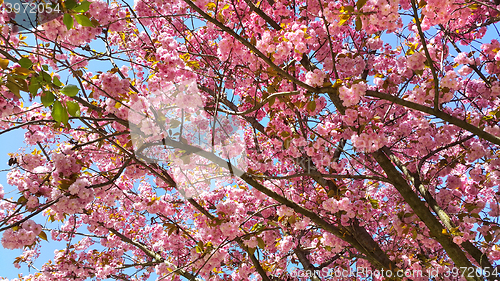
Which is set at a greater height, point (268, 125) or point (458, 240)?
point (268, 125)

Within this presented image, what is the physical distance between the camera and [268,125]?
4426mm

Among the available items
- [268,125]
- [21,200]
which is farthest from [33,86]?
[268,125]

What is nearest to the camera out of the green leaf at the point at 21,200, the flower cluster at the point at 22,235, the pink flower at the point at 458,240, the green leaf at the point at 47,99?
the green leaf at the point at 47,99

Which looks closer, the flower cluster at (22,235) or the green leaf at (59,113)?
the green leaf at (59,113)

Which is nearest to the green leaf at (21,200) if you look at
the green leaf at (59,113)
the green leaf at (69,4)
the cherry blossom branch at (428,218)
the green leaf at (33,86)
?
the green leaf at (33,86)

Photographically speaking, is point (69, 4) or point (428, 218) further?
point (428, 218)

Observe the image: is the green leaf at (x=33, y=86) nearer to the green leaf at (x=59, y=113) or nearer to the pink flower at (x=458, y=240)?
the green leaf at (x=59, y=113)

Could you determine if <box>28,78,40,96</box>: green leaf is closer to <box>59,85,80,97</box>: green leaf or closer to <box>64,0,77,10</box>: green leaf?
<box>59,85,80,97</box>: green leaf

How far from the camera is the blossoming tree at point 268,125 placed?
2.81 meters

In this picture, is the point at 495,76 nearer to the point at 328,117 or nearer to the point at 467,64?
the point at 467,64

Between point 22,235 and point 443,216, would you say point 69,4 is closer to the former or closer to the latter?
point 22,235

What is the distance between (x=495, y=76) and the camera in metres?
4.03

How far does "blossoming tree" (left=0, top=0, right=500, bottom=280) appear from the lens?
2807 millimetres

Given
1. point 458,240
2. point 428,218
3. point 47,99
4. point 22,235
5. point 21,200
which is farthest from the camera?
point 428,218
